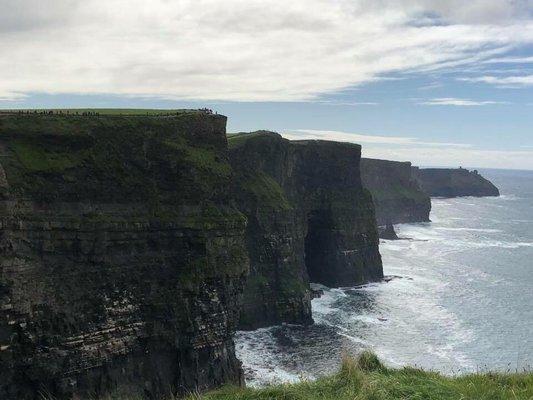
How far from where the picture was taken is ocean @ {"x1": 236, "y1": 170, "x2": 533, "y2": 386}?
2146 inches

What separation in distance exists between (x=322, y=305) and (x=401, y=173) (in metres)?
109

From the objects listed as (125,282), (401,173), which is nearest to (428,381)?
(125,282)

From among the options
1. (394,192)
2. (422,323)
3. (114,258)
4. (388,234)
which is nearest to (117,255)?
(114,258)

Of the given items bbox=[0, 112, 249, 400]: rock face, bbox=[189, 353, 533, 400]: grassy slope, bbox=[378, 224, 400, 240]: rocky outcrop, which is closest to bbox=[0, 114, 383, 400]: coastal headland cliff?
bbox=[0, 112, 249, 400]: rock face

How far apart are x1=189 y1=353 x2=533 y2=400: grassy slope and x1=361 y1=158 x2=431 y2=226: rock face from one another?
458 ft

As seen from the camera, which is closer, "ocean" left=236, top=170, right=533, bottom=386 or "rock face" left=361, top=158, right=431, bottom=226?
"ocean" left=236, top=170, right=533, bottom=386

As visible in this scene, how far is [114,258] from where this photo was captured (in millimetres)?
42188

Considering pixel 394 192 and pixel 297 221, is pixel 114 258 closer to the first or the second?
pixel 297 221

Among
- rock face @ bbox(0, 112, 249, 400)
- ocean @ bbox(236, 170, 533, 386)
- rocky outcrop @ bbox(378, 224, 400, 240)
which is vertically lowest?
ocean @ bbox(236, 170, 533, 386)

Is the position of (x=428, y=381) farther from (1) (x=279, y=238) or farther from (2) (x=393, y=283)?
(2) (x=393, y=283)

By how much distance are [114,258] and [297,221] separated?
4190 cm

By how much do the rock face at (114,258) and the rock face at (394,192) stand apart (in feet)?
369

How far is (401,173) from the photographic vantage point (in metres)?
175

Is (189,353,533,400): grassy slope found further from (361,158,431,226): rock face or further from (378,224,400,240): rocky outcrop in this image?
(361,158,431,226): rock face
